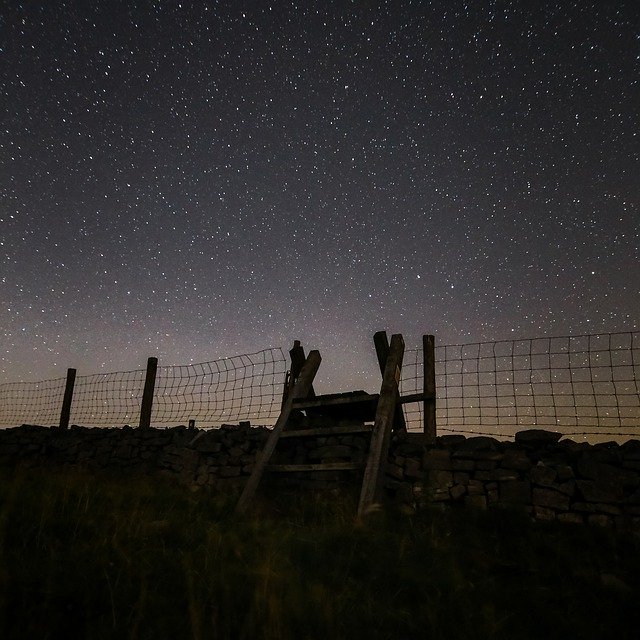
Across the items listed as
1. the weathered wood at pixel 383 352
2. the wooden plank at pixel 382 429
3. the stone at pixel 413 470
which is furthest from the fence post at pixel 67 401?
the stone at pixel 413 470

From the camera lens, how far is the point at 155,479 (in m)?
7.69

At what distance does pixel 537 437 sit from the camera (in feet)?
17.9

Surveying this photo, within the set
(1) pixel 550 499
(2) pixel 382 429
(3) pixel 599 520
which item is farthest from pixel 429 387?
(3) pixel 599 520

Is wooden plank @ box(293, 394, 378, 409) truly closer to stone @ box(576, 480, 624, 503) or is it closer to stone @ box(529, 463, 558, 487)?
stone @ box(529, 463, 558, 487)

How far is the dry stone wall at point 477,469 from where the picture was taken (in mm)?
4871

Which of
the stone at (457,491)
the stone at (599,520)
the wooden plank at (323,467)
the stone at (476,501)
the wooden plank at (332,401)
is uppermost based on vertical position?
the wooden plank at (332,401)

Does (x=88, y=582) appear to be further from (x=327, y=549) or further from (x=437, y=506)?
(x=437, y=506)

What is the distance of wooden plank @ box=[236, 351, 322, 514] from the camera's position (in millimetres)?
5648

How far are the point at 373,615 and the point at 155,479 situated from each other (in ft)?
19.3

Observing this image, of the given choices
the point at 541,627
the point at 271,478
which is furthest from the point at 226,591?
the point at 271,478

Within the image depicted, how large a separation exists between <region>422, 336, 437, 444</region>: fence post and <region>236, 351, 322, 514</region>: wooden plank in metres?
1.59

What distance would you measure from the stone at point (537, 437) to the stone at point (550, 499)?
0.54 meters

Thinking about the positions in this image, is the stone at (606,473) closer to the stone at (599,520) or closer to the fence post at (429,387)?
the stone at (599,520)

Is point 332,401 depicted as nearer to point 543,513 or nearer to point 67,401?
point 543,513
